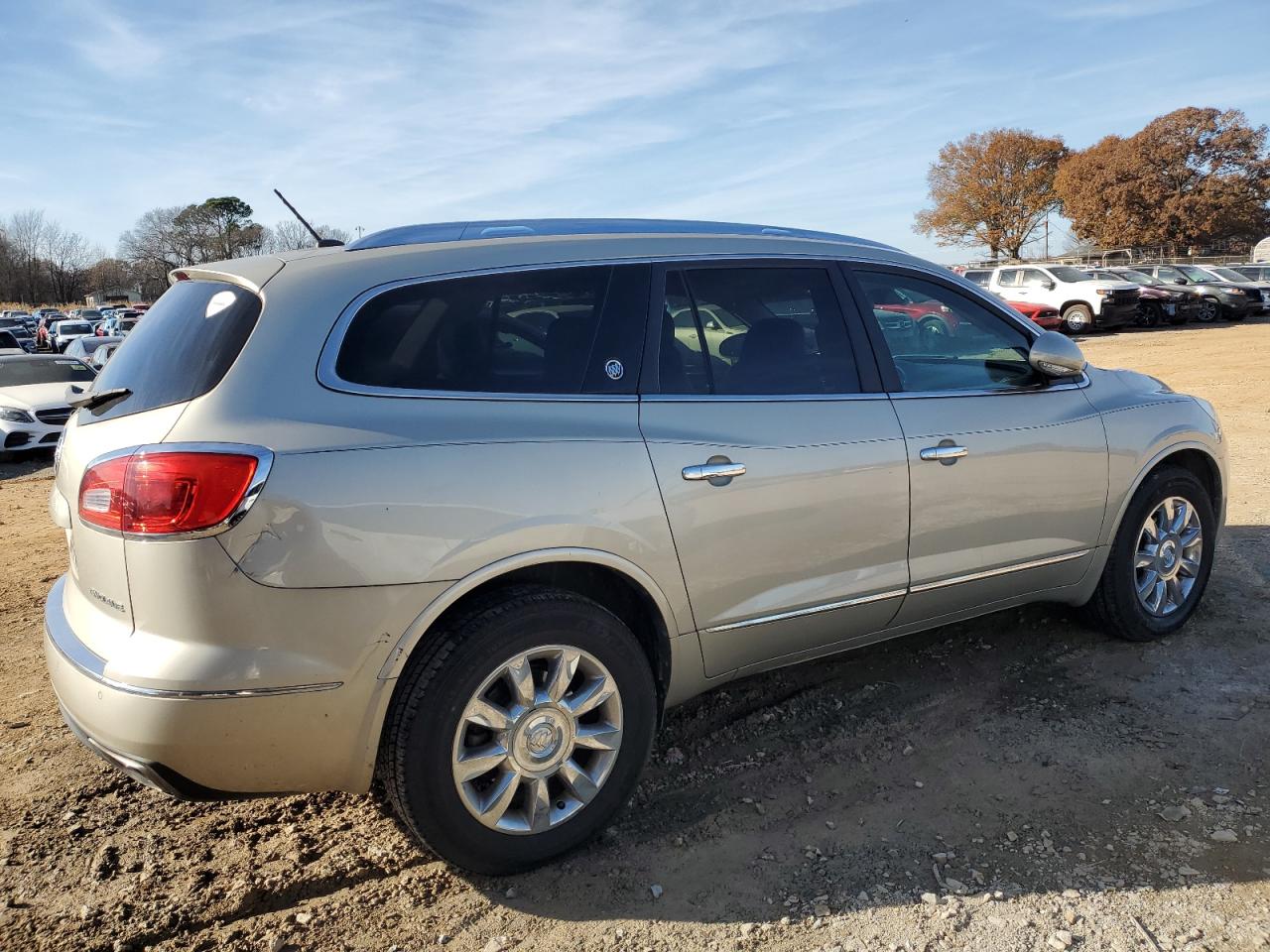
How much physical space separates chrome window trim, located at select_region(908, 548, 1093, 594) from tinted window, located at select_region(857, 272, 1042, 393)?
0.70 meters

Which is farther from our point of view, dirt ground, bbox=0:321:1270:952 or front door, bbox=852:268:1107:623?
front door, bbox=852:268:1107:623

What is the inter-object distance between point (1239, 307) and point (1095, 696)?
1215 inches

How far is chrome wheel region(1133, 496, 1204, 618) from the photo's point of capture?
4.52m

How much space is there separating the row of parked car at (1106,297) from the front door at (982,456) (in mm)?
20682

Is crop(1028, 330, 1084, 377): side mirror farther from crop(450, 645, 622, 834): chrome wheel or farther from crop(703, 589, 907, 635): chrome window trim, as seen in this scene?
crop(450, 645, 622, 834): chrome wheel

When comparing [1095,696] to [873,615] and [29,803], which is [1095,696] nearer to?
[873,615]

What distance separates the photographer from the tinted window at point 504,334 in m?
2.79

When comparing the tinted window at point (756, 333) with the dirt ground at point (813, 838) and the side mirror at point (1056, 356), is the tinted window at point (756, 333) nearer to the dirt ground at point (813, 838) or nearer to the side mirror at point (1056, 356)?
the side mirror at point (1056, 356)

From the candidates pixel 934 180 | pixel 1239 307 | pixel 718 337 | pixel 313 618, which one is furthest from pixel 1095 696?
pixel 934 180

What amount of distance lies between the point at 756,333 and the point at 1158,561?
2367 mm

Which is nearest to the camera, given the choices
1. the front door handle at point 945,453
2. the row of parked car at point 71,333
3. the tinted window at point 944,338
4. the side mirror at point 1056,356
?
the front door handle at point 945,453

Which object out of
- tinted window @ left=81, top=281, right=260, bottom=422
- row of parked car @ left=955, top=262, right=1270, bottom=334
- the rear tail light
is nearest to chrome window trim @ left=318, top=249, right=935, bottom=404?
tinted window @ left=81, top=281, right=260, bottom=422

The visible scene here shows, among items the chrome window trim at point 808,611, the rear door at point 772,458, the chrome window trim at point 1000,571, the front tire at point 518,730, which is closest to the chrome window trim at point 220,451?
the front tire at point 518,730

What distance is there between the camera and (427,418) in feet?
9.00
